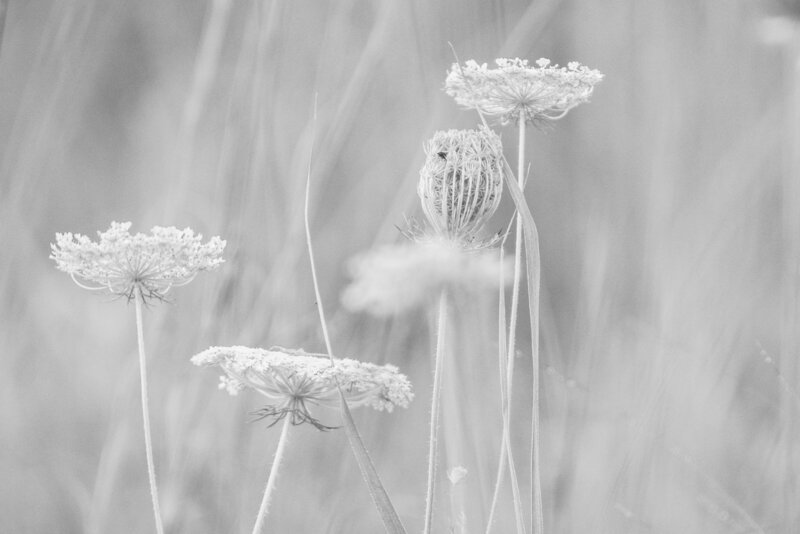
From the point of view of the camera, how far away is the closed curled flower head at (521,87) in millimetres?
725

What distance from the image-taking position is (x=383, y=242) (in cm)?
103

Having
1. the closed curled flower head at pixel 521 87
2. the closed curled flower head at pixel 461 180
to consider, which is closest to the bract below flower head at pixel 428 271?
the closed curled flower head at pixel 461 180

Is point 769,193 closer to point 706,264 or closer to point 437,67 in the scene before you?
point 706,264

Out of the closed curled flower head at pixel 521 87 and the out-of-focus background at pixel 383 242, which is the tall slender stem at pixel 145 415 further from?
the closed curled flower head at pixel 521 87

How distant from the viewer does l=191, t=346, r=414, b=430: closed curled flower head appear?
637 millimetres

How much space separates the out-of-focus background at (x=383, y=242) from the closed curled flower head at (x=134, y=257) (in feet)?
0.87

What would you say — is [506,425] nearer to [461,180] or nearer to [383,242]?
[461,180]

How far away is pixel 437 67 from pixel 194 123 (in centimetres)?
34

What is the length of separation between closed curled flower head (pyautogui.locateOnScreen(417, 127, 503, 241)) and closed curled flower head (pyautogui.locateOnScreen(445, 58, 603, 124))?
67mm

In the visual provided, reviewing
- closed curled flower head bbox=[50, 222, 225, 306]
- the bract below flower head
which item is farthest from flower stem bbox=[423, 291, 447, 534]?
closed curled flower head bbox=[50, 222, 225, 306]

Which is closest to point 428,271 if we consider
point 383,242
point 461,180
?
point 461,180

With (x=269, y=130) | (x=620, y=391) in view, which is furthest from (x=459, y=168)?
(x=620, y=391)

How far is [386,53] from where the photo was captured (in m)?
1.15

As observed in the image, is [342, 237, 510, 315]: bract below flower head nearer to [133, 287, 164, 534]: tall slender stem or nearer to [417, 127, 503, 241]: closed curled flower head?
[417, 127, 503, 241]: closed curled flower head
